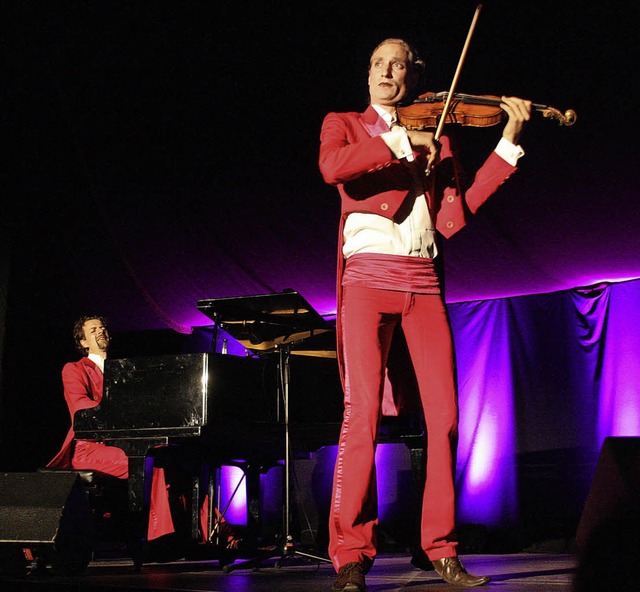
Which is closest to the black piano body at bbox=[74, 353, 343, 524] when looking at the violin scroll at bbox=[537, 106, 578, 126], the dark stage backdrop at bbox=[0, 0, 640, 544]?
the violin scroll at bbox=[537, 106, 578, 126]

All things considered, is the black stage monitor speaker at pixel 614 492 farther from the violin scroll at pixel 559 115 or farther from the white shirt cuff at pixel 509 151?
the violin scroll at pixel 559 115

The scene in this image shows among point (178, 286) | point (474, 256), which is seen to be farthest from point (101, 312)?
point (474, 256)

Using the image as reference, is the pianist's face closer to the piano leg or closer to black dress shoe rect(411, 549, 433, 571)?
the piano leg

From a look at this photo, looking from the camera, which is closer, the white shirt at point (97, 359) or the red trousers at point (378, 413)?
the red trousers at point (378, 413)

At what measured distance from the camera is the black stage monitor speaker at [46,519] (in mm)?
2754

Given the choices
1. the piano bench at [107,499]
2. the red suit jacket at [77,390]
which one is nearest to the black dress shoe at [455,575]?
the piano bench at [107,499]

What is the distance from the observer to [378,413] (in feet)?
7.34

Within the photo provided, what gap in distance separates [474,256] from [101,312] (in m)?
3.22

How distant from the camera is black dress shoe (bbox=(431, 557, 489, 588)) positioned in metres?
2.11

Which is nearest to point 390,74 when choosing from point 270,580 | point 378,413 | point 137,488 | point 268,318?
point 378,413

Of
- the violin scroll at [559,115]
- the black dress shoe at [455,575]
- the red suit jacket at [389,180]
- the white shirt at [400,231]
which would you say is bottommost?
the black dress shoe at [455,575]

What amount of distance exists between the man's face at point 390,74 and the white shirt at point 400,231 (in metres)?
0.15

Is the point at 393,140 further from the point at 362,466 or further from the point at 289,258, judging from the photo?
the point at 289,258

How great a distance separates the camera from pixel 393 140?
2.23 m
